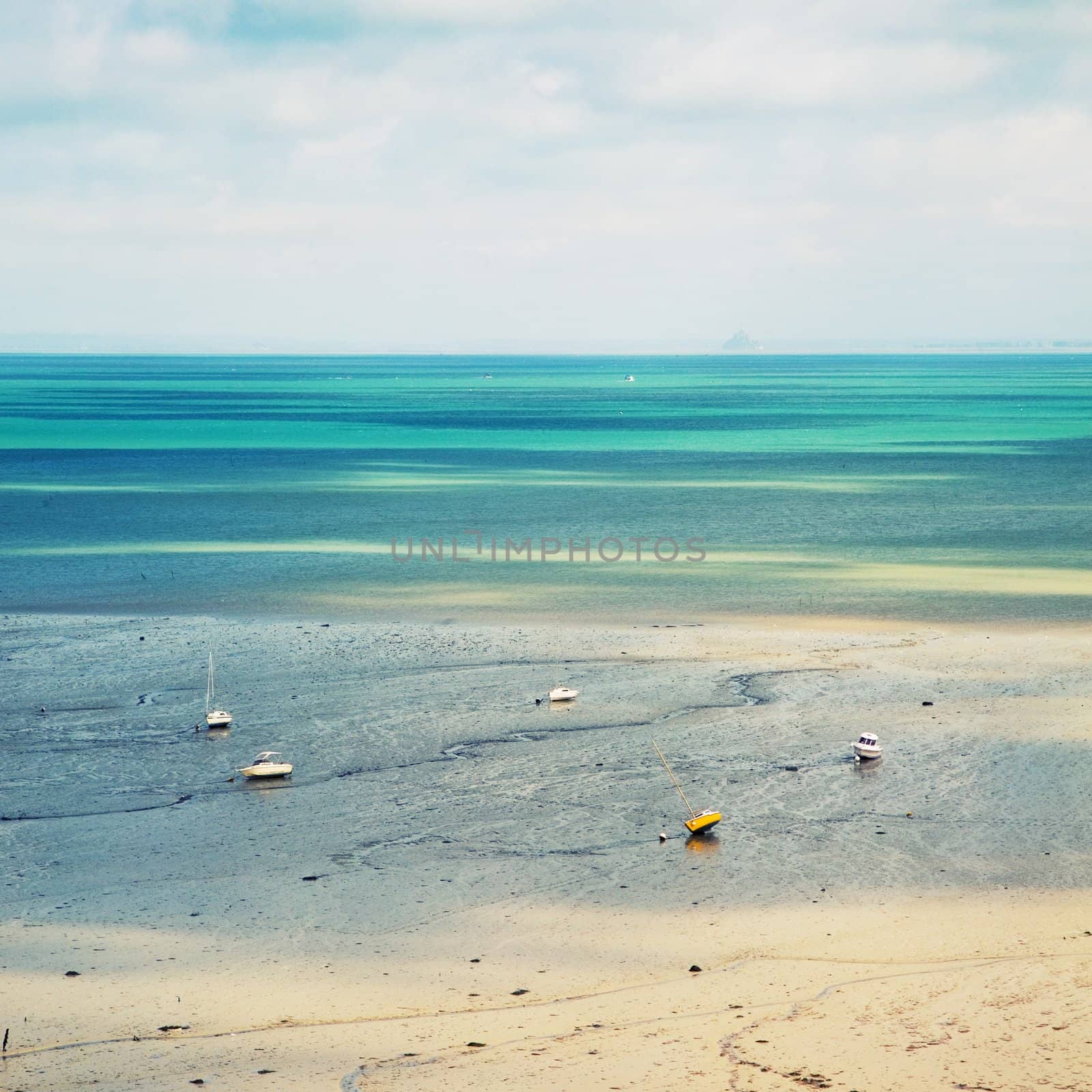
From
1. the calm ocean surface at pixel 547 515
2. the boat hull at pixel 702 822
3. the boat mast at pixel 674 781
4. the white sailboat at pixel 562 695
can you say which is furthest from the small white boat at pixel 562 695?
the calm ocean surface at pixel 547 515

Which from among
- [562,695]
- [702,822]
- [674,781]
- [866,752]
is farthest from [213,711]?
[866,752]

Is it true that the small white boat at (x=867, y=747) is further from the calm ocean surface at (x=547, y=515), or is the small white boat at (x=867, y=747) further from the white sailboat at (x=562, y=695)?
the calm ocean surface at (x=547, y=515)

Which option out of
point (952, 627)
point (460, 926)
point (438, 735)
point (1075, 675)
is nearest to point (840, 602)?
point (952, 627)

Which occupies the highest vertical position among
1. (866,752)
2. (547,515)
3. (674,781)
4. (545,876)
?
(547,515)

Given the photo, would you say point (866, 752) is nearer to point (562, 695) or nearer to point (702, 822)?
point (702, 822)

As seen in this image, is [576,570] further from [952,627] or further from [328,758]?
[328,758]
